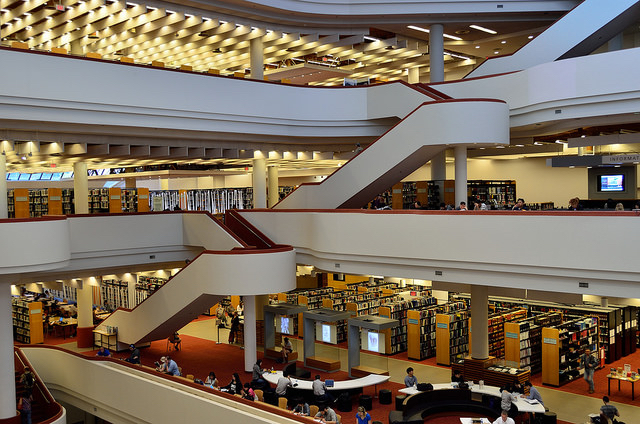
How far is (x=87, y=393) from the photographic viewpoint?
17156 millimetres

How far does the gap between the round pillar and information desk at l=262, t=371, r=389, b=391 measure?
230 inches

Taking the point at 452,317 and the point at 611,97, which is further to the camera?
the point at 452,317

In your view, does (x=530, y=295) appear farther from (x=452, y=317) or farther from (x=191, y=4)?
(x=191, y=4)

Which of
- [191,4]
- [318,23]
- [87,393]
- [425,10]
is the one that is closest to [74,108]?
[191,4]

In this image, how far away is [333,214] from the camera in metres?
15.3

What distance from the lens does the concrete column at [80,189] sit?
65.7 ft

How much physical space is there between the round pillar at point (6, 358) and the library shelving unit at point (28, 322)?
8.30m

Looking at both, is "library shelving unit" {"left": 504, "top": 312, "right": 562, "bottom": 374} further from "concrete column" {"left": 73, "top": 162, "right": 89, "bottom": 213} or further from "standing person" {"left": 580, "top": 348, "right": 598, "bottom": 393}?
"concrete column" {"left": 73, "top": 162, "right": 89, "bottom": 213}

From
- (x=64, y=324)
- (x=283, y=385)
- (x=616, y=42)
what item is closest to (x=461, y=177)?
(x=283, y=385)

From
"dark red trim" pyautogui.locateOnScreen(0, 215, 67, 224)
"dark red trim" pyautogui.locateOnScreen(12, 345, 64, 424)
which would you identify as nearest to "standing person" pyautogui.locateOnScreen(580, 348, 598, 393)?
"dark red trim" pyautogui.locateOnScreen(12, 345, 64, 424)

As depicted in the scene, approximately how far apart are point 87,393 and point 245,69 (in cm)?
1600

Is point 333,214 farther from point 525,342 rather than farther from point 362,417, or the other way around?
point 525,342

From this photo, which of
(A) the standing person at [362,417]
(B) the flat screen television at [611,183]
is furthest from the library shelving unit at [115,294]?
(B) the flat screen television at [611,183]

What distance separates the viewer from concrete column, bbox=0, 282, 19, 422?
587 inches
